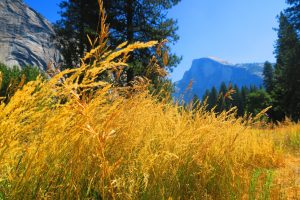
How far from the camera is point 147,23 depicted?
16.4m

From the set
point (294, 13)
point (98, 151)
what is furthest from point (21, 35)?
point (98, 151)

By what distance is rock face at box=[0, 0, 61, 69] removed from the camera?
239ft

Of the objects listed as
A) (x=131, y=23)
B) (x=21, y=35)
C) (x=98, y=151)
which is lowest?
(x=98, y=151)

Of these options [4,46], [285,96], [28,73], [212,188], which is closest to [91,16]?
[28,73]

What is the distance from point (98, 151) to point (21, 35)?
83875mm

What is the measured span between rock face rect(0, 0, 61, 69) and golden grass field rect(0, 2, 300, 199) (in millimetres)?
72771

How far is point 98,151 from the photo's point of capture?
4.25ft

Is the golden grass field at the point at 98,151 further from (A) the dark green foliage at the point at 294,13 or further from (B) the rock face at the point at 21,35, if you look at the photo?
(B) the rock face at the point at 21,35

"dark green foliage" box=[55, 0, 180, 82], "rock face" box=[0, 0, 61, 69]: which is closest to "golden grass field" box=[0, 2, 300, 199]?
"dark green foliage" box=[55, 0, 180, 82]

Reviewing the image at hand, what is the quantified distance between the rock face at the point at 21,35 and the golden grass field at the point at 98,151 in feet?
239

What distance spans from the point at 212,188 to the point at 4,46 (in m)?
78.3

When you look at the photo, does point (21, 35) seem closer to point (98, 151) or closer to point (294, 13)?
point (294, 13)

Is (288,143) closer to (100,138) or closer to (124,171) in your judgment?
(124,171)

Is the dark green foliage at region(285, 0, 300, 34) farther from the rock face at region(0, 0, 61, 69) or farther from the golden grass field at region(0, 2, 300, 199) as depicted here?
the rock face at region(0, 0, 61, 69)
